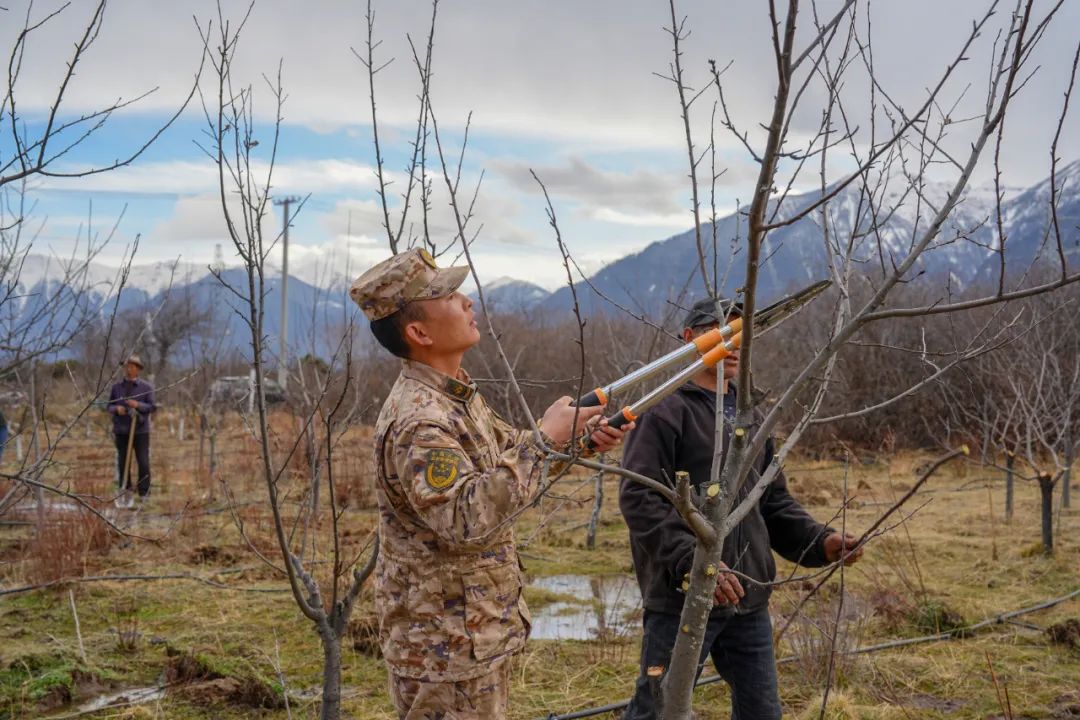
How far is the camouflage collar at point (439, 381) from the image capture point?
2266mm

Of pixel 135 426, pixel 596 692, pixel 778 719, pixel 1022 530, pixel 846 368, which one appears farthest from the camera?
pixel 846 368

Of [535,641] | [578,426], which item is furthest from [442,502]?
[535,641]

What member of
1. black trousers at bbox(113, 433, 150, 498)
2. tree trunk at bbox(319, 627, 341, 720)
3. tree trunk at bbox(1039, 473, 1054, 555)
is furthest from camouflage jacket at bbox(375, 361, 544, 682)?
black trousers at bbox(113, 433, 150, 498)

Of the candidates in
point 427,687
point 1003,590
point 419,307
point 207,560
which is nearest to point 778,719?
point 427,687

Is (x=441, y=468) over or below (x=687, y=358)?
below

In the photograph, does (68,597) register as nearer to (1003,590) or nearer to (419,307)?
(419,307)

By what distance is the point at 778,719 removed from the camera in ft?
9.68

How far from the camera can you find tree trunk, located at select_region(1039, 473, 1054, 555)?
23.6 ft

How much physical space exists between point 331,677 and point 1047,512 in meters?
6.27

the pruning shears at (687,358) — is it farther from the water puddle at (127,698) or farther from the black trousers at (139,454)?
the black trousers at (139,454)

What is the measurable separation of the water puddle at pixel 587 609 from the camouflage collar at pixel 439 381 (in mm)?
3339

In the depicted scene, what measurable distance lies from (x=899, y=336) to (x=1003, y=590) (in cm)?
1035

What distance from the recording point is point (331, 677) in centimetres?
302

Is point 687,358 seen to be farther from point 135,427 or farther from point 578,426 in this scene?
point 135,427
